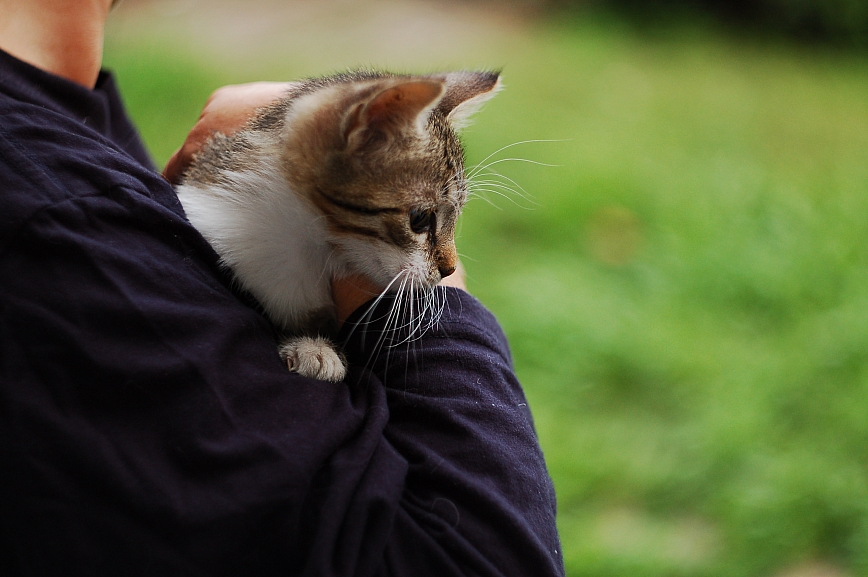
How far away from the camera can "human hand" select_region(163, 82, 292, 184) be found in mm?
1708

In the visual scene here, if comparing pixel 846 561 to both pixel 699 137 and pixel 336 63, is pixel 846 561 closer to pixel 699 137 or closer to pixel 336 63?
pixel 699 137

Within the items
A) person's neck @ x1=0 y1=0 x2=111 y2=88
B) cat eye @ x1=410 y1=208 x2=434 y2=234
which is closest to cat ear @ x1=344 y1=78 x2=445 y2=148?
cat eye @ x1=410 y1=208 x2=434 y2=234

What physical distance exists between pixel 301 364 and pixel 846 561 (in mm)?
2039

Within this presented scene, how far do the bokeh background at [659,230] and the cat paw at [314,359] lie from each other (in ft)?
2.10

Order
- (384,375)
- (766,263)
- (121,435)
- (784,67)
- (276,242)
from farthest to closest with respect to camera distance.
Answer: (784,67), (766,263), (276,242), (384,375), (121,435)

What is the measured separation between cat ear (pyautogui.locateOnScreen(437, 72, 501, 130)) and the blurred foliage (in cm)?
608

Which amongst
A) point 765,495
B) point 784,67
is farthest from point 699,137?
point 765,495

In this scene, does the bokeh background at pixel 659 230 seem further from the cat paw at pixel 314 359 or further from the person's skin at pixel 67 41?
the cat paw at pixel 314 359

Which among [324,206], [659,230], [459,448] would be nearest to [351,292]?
[324,206]

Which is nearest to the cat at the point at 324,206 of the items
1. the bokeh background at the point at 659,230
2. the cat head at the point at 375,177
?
the cat head at the point at 375,177

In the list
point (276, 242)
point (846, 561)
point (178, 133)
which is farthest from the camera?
point (178, 133)

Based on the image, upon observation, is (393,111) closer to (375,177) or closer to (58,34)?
(375,177)

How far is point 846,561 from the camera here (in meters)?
Result: 2.40

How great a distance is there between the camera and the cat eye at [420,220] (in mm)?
1465
